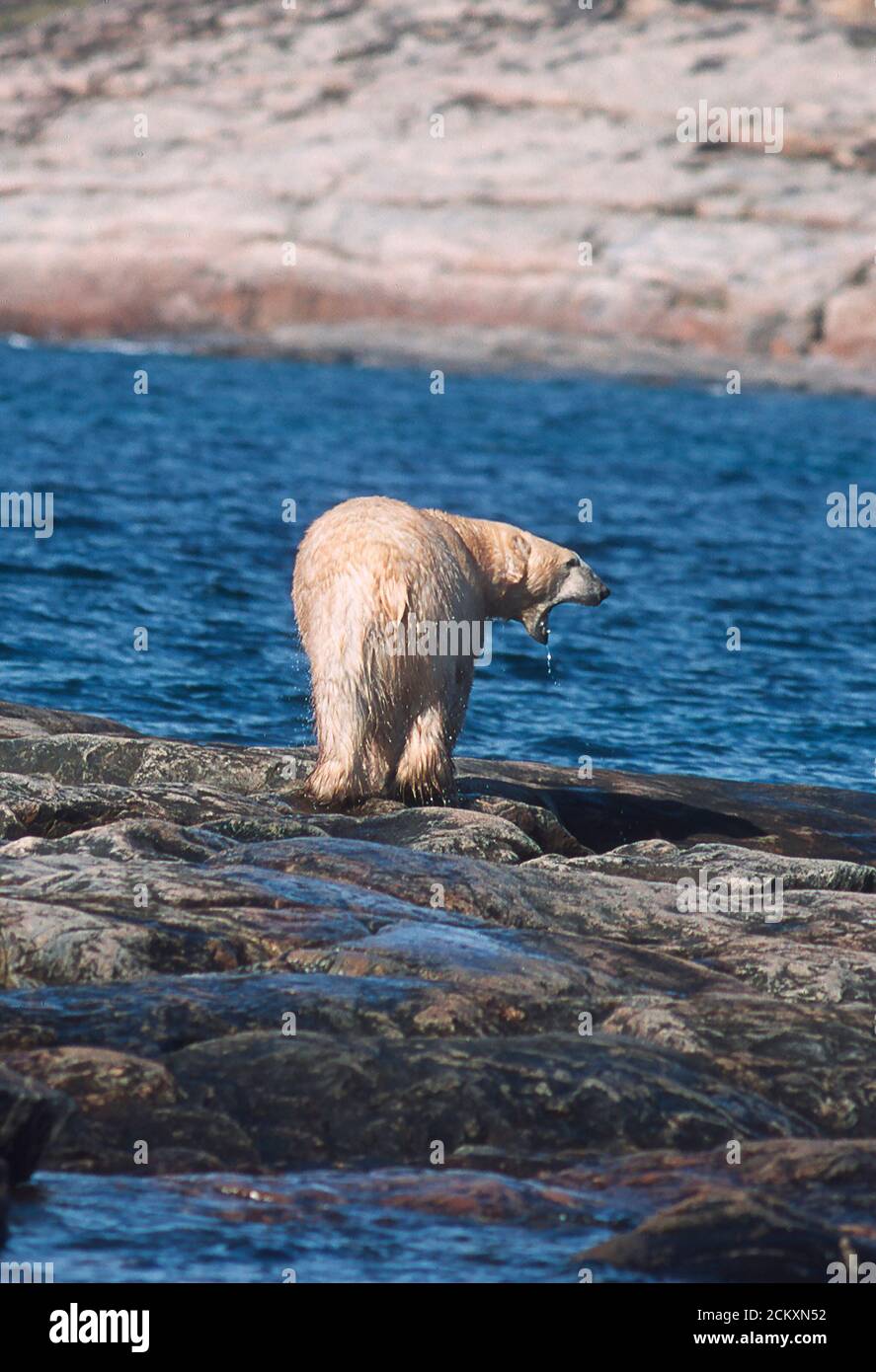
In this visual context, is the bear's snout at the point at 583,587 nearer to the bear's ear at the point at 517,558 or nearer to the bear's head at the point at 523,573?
the bear's head at the point at 523,573

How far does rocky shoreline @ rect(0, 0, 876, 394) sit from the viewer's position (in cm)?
6988

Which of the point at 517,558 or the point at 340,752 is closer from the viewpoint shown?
the point at 340,752

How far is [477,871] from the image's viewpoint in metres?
10.4

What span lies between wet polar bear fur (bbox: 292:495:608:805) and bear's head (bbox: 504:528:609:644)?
676 millimetres

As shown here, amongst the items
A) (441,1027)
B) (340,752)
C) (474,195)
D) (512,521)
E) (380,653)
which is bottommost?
(441,1027)

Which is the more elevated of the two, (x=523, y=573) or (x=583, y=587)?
(x=523, y=573)

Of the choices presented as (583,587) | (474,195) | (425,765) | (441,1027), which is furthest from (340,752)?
(474,195)

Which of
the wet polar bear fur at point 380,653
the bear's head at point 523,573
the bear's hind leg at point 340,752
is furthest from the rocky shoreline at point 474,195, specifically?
the bear's hind leg at point 340,752

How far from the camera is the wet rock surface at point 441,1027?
7.39 m

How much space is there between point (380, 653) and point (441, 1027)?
165 inches

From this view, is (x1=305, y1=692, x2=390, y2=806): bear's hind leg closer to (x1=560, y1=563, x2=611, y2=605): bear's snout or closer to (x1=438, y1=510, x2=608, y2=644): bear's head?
(x1=438, y1=510, x2=608, y2=644): bear's head

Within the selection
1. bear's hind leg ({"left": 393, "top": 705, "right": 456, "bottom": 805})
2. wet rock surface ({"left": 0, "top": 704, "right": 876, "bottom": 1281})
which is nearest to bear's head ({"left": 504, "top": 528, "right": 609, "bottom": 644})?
bear's hind leg ({"left": 393, "top": 705, "right": 456, "bottom": 805})

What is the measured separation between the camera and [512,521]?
107 ft

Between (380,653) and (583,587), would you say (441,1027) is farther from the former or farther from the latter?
(583,587)
